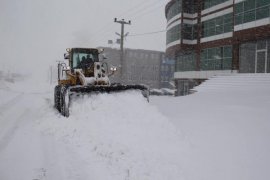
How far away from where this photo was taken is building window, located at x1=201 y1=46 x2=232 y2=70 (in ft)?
85.9

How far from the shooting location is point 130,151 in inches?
286

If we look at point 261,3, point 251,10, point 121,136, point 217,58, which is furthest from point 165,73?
point 121,136

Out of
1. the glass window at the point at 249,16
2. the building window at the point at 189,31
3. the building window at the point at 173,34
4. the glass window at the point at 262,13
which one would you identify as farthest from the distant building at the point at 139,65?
the glass window at the point at 262,13

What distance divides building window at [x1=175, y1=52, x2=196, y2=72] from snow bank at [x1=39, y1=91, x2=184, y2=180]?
21803 millimetres

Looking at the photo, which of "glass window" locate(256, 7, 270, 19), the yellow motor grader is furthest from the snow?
"glass window" locate(256, 7, 270, 19)

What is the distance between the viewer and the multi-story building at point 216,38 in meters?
22.5

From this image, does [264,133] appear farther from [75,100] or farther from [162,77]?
[162,77]

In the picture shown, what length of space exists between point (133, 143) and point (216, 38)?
2261 centimetres

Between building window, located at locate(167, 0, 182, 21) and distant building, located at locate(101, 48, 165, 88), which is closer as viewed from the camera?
building window, located at locate(167, 0, 182, 21)

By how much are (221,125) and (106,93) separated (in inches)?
172

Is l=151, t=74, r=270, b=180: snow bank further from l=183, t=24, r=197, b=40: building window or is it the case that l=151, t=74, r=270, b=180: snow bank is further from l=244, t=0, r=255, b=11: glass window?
l=183, t=24, r=197, b=40: building window

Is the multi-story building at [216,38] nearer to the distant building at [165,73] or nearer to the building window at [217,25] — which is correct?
the building window at [217,25]

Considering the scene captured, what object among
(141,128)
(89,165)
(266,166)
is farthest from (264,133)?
(89,165)

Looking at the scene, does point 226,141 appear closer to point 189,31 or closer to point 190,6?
point 189,31
